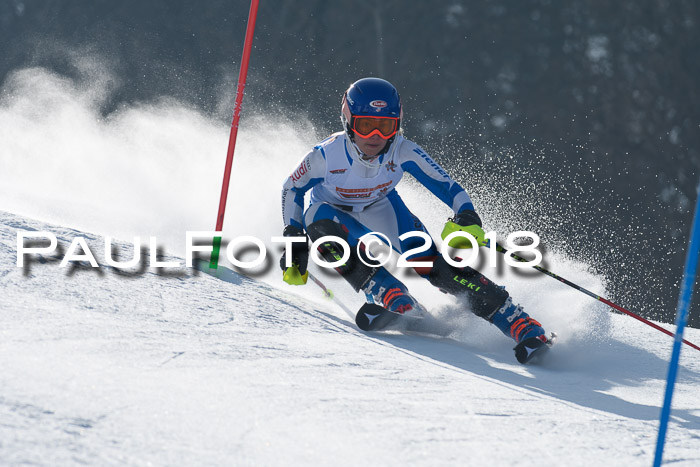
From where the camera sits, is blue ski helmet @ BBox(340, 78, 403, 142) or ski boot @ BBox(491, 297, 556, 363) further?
blue ski helmet @ BBox(340, 78, 403, 142)

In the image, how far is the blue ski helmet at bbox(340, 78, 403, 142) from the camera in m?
3.36

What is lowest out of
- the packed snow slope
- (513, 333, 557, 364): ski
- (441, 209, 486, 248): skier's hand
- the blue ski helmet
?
the packed snow slope

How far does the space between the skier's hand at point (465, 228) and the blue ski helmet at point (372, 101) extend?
54 centimetres

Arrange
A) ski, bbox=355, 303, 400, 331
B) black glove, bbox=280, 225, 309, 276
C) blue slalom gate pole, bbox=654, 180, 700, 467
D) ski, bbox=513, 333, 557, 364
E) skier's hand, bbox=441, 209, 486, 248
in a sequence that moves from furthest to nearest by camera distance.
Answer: black glove, bbox=280, 225, 309, 276 < skier's hand, bbox=441, 209, 486, 248 < ski, bbox=355, 303, 400, 331 < ski, bbox=513, 333, 557, 364 < blue slalom gate pole, bbox=654, 180, 700, 467

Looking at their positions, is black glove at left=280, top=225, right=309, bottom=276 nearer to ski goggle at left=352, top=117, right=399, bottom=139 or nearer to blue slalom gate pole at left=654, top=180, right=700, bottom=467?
ski goggle at left=352, top=117, right=399, bottom=139

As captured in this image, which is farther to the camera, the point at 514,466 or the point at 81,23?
the point at 81,23

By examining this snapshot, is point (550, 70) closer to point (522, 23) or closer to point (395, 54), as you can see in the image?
point (522, 23)

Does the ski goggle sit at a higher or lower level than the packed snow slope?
higher

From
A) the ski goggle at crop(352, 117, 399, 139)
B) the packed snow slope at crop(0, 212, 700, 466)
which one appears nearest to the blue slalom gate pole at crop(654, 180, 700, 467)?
the packed snow slope at crop(0, 212, 700, 466)

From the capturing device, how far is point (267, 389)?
1849 millimetres

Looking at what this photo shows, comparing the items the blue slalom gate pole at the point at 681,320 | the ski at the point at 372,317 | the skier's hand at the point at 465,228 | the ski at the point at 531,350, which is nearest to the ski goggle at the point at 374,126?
the skier's hand at the point at 465,228

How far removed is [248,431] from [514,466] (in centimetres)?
58

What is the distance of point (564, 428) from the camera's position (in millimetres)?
1812

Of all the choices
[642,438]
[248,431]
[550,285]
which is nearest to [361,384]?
[248,431]
